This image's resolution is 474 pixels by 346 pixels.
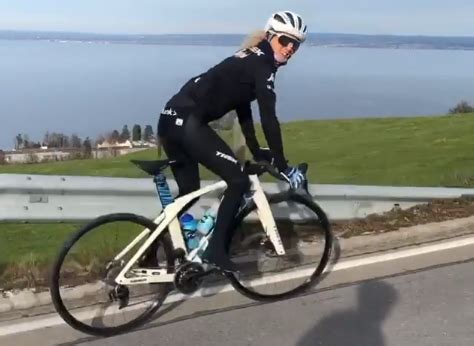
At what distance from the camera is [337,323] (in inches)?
198

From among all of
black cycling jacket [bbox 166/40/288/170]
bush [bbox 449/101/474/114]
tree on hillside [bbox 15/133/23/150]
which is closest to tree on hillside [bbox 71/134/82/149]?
tree on hillside [bbox 15/133/23/150]

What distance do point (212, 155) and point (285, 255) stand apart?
51.2 inches

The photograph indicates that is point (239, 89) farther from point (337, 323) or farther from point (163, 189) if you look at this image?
point (337, 323)

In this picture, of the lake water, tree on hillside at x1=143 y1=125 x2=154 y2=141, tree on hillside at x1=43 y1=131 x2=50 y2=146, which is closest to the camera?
tree on hillside at x1=143 y1=125 x2=154 y2=141

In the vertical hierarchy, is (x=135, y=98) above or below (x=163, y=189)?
below

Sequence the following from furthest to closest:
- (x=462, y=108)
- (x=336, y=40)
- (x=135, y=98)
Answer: (x=336, y=40), (x=462, y=108), (x=135, y=98)

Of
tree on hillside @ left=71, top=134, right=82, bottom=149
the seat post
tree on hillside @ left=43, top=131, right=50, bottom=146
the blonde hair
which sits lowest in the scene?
tree on hillside @ left=43, top=131, right=50, bottom=146

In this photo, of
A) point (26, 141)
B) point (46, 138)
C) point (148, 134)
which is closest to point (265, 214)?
point (148, 134)

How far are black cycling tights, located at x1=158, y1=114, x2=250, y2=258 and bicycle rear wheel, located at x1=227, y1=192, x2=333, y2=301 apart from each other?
0.20m

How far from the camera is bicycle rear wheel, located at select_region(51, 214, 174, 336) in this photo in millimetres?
4805

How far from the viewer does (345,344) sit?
4656 millimetres

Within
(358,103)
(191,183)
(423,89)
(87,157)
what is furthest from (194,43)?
(191,183)

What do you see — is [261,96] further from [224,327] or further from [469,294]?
[469,294]

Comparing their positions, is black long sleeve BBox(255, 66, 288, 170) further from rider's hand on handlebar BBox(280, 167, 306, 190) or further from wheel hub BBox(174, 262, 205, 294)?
wheel hub BBox(174, 262, 205, 294)
